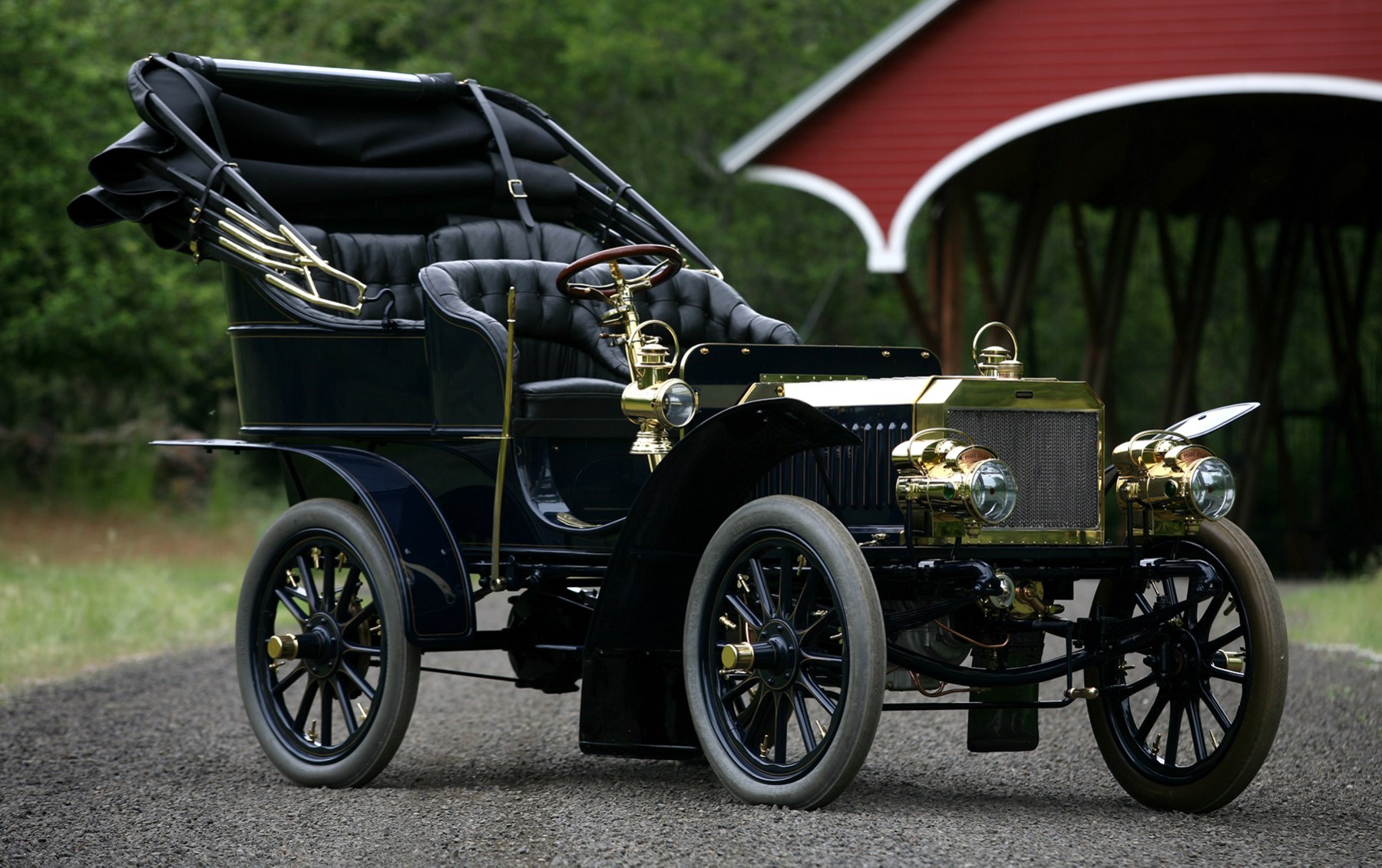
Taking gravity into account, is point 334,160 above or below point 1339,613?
above

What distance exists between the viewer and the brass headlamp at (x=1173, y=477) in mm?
5016

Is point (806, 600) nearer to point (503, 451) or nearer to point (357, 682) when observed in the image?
point (503, 451)

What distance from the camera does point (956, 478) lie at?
469 cm

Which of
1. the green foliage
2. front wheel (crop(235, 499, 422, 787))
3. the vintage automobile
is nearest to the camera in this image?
the vintage automobile

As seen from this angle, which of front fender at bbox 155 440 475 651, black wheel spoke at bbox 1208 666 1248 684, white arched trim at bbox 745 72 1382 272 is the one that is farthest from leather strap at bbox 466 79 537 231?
white arched trim at bbox 745 72 1382 272

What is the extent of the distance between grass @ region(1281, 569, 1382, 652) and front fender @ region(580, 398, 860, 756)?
563cm

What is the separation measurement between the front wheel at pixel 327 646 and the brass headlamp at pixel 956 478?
1.88 m

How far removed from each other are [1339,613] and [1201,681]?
21.4ft

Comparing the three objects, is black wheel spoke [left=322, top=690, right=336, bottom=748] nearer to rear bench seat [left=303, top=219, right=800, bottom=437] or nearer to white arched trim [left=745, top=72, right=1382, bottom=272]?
rear bench seat [left=303, top=219, right=800, bottom=437]

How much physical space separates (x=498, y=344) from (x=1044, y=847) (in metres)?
2.34

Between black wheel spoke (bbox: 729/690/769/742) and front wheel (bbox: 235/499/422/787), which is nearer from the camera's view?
black wheel spoke (bbox: 729/690/769/742)

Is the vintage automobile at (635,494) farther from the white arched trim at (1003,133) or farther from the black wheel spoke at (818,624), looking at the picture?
the white arched trim at (1003,133)

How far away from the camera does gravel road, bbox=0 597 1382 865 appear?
4.46 m

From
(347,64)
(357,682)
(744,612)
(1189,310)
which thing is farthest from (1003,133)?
(347,64)
